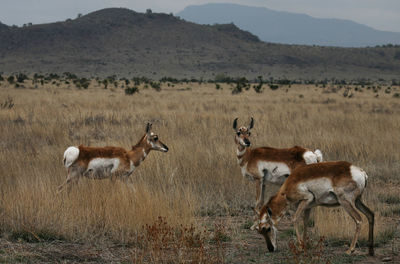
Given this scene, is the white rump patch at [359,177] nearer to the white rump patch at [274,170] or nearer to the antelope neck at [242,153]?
the white rump patch at [274,170]

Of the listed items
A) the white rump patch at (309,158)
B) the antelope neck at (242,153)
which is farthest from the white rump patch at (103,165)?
Result: the white rump patch at (309,158)

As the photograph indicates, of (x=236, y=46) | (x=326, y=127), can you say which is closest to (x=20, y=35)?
(x=236, y=46)

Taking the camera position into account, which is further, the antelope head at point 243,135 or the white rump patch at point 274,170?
the antelope head at point 243,135

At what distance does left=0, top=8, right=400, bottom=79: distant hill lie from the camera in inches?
3735

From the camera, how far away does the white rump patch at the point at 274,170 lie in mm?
7850

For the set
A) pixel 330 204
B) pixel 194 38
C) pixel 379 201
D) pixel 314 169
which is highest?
pixel 194 38

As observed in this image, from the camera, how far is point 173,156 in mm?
11523

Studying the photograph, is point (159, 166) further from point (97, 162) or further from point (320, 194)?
point (320, 194)

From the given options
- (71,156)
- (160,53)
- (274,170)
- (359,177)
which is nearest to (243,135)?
(274,170)

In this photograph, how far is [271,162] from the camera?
795 centimetres

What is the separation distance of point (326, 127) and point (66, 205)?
462 inches

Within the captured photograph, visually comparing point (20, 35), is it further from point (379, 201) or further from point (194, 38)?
point (379, 201)

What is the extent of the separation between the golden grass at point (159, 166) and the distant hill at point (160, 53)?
→ 6877cm

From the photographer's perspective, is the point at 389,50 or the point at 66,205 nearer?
the point at 66,205
